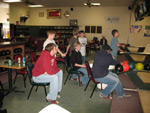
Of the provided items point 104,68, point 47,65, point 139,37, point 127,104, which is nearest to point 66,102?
point 47,65

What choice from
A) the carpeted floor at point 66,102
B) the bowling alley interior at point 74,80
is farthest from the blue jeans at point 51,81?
the carpeted floor at point 66,102

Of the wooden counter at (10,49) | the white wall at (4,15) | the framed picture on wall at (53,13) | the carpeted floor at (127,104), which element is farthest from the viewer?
the framed picture on wall at (53,13)

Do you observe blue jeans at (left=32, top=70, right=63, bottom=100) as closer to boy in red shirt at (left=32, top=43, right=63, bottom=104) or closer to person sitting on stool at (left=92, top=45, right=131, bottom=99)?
boy in red shirt at (left=32, top=43, right=63, bottom=104)

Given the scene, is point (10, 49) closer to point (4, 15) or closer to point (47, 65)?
point (47, 65)

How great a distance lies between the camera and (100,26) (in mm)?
13258

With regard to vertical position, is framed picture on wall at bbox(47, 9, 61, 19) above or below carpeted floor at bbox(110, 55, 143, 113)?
above

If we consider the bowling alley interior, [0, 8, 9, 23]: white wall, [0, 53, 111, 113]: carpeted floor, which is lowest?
[0, 53, 111, 113]: carpeted floor

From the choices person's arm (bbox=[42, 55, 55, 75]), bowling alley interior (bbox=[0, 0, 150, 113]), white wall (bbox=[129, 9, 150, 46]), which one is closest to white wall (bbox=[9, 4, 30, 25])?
bowling alley interior (bbox=[0, 0, 150, 113])

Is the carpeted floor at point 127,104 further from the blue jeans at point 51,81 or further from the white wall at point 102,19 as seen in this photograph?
the white wall at point 102,19

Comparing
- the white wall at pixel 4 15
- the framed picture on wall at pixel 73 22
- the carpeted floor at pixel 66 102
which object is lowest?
the carpeted floor at pixel 66 102

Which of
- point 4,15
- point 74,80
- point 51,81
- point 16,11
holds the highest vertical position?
point 16,11

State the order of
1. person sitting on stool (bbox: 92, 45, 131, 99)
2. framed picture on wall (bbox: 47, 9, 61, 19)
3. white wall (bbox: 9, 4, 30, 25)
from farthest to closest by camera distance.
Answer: framed picture on wall (bbox: 47, 9, 61, 19)
white wall (bbox: 9, 4, 30, 25)
person sitting on stool (bbox: 92, 45, 131, 99)

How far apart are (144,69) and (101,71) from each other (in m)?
0.90

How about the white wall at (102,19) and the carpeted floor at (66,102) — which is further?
the white wall at (102,19)
